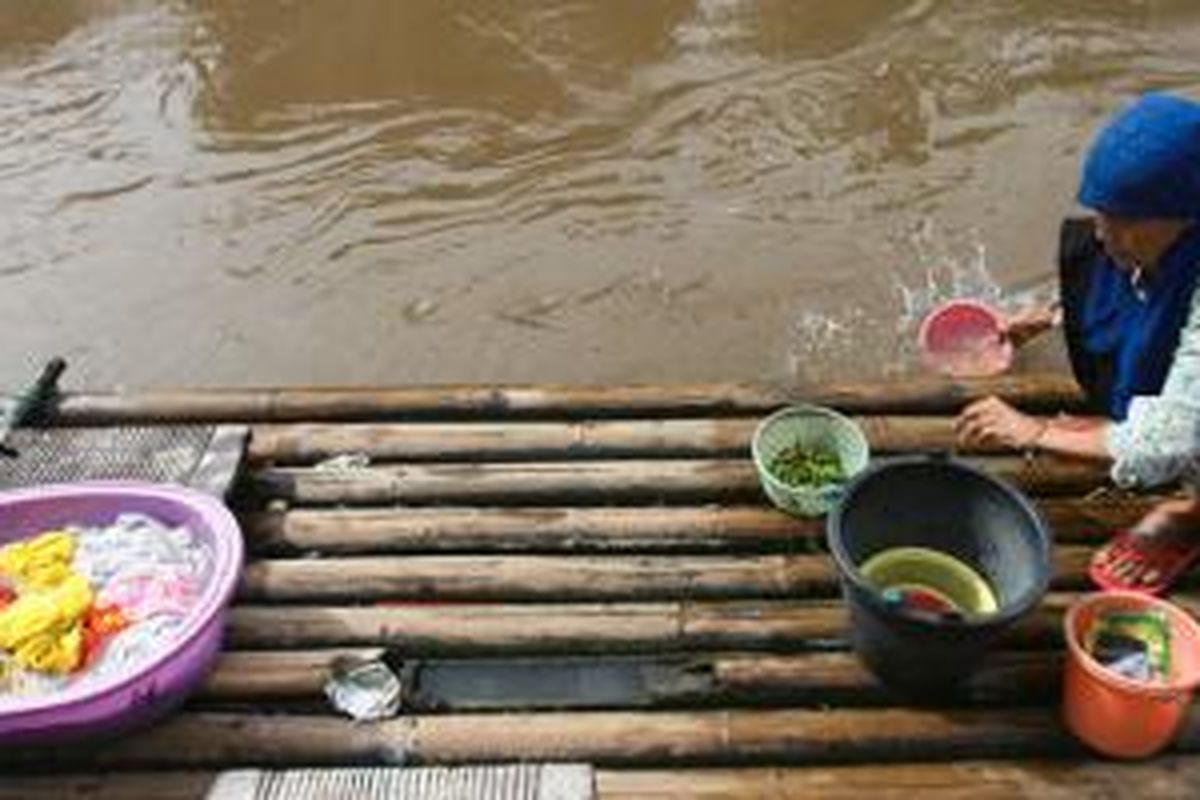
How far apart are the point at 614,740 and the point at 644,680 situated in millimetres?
219

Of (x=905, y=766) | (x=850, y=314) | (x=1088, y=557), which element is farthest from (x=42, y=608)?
(x=850, y=314)

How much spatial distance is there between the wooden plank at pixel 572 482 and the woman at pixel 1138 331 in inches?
6.6

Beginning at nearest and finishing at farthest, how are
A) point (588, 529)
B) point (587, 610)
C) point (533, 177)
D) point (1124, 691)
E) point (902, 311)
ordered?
point (1124, 691) → point (587, 610) → point (588, 529) → point (902, 311) → point (533, 177)

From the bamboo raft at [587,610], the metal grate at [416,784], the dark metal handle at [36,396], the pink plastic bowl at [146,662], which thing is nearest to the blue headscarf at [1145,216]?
the bamboo raft at [587,610]

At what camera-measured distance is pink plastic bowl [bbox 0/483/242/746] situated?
2820mm

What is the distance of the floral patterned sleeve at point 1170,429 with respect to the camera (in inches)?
115

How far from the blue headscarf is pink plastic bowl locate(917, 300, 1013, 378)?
2.09 feet

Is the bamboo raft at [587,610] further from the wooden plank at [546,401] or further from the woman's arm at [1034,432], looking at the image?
the woman's arm at [1034,432]

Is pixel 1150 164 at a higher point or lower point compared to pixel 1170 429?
higher

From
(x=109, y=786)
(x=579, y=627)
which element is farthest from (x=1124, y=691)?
(x=109, y=786)

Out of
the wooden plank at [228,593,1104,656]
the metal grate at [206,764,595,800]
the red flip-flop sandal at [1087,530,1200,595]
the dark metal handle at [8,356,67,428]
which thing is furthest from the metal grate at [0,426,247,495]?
the red flip-flop sandal at [1087,530,1200,595]

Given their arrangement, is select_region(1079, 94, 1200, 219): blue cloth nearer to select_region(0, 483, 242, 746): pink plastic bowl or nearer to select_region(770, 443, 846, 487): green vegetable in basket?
select_region(770, 443, 846, 487): green vegetable in basket

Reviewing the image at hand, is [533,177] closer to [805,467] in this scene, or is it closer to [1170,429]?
[805,467]

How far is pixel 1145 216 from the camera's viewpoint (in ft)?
9.55
